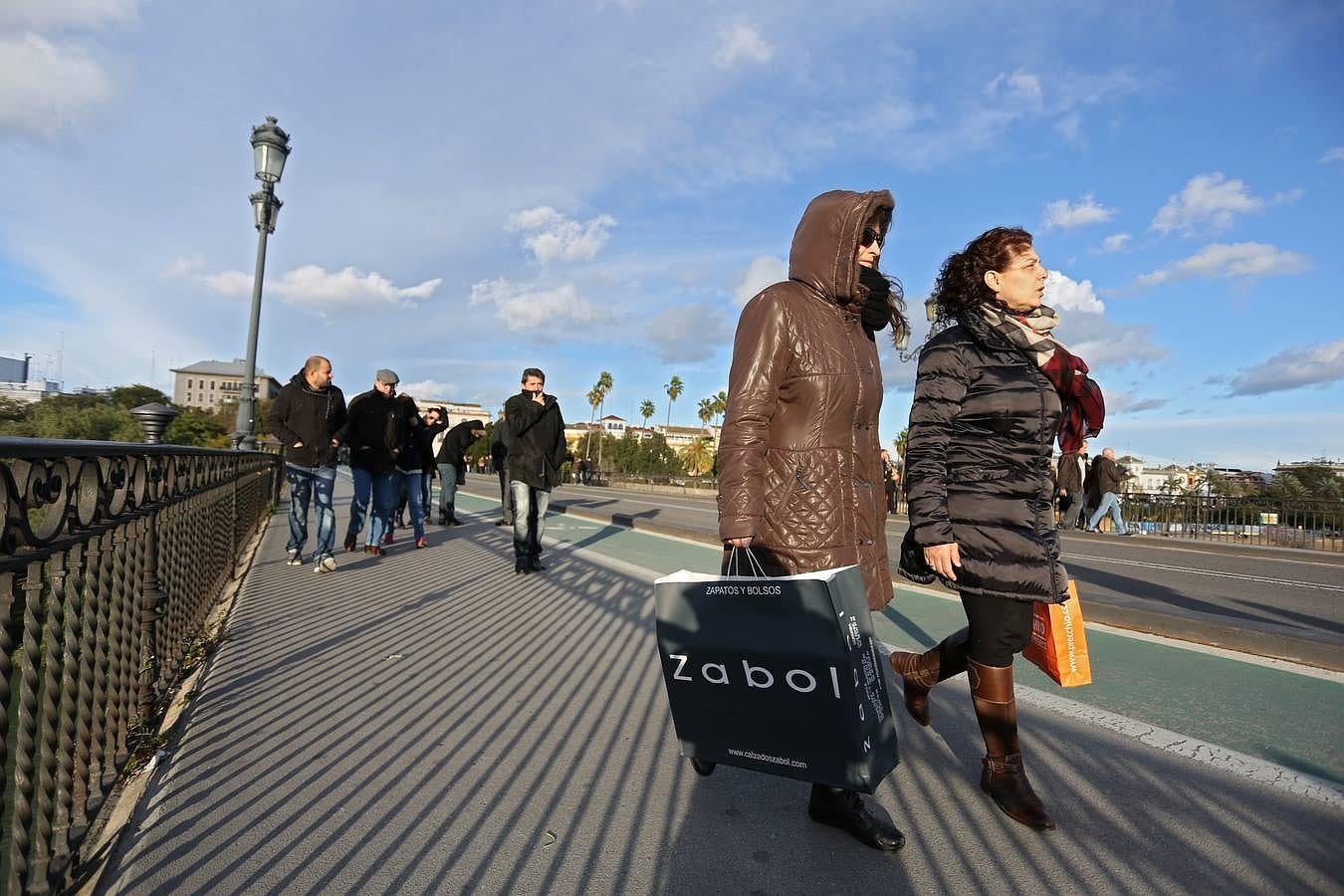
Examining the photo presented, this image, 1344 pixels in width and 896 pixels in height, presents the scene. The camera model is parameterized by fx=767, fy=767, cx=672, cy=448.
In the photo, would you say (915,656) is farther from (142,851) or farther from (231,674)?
(231,674)

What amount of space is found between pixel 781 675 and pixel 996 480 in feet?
3.51

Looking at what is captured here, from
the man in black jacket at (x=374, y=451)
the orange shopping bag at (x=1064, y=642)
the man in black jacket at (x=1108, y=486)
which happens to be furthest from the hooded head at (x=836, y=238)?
the man in black jacket at (x=1108, y=486)


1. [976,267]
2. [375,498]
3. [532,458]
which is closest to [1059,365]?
[976,267]

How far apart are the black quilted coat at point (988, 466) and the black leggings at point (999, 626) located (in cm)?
6

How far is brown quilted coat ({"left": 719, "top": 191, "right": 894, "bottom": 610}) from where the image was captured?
8.27 ft

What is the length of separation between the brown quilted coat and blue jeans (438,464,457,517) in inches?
440

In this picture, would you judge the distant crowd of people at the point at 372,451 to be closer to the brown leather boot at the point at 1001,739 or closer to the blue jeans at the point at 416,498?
the blue jeans at the point at 416,498

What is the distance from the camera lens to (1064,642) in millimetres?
2740

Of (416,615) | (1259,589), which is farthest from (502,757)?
(1259,589)

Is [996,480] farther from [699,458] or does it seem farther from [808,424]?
[699,458]

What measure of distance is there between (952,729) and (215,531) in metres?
5.60

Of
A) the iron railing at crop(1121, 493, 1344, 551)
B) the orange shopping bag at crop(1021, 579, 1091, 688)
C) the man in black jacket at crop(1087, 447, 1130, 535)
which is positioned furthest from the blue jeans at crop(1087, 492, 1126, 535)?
the orange shopping bag at crop(1021, 579, 1091, 688)

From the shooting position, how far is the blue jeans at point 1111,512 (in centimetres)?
1703

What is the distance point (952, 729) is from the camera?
3.44m
